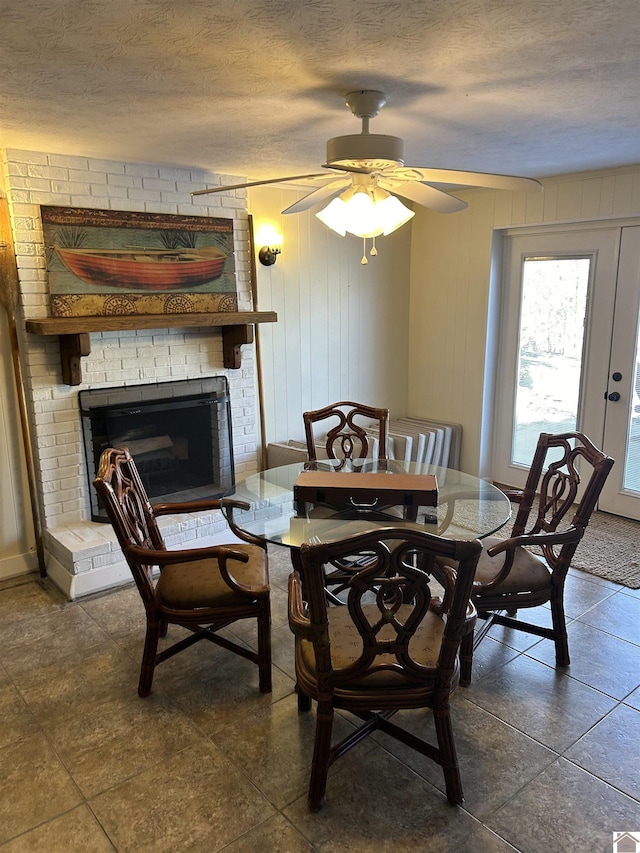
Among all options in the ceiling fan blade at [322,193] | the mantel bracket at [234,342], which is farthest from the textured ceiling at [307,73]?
the mantel bracket at [234,342]

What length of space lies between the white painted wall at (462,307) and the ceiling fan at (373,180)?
7.12 feet

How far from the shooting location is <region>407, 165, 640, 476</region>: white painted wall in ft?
14.9

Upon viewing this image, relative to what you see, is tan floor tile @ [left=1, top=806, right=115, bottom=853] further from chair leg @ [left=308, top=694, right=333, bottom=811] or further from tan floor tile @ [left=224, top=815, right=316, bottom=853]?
chair leg @ [left=308, top=694, right=333, bottom=811]

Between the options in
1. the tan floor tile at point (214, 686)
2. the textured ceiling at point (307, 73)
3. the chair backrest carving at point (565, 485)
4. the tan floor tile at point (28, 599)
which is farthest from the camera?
the tan floor tile at point (28, 599)

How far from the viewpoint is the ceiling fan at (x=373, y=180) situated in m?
2.16

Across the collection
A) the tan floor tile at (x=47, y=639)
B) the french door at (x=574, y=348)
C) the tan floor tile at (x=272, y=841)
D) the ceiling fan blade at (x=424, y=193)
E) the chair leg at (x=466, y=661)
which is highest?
the ceiling fan blade at (x=424, y=193)

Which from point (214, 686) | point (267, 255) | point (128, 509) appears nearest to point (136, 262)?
point (267, 255)

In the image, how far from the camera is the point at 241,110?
2.47m

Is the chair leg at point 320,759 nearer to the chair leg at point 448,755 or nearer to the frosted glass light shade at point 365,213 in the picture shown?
the chair leg at point 448,755

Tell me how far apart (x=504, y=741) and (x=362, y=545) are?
44.2 inches

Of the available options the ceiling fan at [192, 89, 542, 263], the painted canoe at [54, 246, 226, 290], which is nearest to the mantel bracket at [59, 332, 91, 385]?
the painted canoe at [54, 246, 226, 290]

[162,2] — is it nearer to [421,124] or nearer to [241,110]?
[241,110]

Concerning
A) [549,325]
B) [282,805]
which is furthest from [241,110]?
[549,325]

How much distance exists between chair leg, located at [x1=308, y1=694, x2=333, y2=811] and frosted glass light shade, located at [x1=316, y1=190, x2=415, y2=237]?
171cm
